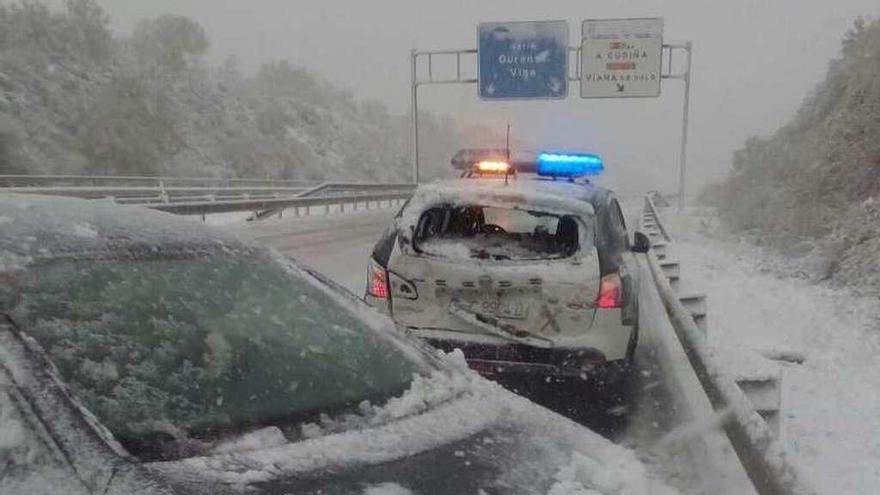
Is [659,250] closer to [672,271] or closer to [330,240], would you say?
[672,271]

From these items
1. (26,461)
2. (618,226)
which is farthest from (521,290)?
(26,461)

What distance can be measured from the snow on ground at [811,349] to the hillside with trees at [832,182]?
68cm

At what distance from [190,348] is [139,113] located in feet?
134

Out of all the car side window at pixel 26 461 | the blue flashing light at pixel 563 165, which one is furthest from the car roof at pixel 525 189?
the car side window at pixel 26 461

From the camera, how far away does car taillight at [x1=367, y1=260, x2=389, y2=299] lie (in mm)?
5492

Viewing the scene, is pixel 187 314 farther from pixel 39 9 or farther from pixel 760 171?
pixel 39 9

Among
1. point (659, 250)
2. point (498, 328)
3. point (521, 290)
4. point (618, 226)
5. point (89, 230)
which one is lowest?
point (659, 250)

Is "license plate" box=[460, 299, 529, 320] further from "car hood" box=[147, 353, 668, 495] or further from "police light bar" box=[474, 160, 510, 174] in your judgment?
"car hood" box=[147, 353, 668, 495]

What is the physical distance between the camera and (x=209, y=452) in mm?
1943

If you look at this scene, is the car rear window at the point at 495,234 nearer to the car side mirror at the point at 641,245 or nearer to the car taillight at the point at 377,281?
the car taillight at the point at 377,281

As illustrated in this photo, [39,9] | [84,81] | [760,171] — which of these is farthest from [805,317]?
[39,9]

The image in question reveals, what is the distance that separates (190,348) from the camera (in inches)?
90.3

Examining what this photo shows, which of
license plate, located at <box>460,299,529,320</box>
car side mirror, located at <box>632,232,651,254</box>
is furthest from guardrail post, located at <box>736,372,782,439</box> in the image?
car side mirror, located at <box>632,232,651,254</box>

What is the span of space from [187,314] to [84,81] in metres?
43.6
